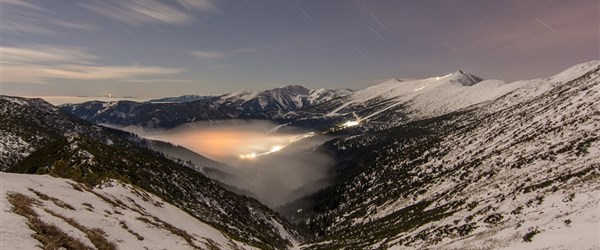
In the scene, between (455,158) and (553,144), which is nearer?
(553,144)

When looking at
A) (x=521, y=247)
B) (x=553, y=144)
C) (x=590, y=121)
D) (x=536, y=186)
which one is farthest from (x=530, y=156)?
(x=521, y=247)

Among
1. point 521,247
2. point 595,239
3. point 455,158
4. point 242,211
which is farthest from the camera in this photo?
point 455,158

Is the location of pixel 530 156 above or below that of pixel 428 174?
above

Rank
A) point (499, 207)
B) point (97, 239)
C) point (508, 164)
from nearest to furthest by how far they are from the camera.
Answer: point (97, 239) → point (499, 207) → point (508, 164)

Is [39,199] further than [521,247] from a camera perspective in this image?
No

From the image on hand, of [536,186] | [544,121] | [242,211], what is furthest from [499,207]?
[544,121]

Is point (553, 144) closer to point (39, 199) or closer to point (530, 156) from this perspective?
point (530, 156)

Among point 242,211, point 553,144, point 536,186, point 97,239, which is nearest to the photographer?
point 97,239

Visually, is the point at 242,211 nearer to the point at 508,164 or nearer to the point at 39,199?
the point at 508,164

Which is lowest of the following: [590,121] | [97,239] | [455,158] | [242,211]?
[242,211]
